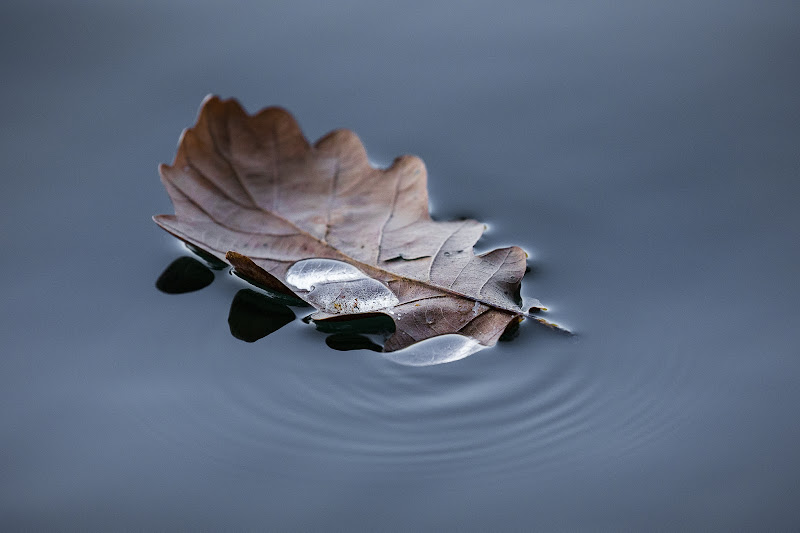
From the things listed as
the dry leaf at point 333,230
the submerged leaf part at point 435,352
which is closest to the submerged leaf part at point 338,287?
the dry leaf at point 333,230

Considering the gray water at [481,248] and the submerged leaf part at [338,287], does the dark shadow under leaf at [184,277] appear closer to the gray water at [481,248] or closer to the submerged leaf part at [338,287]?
the gray water at [481,248]

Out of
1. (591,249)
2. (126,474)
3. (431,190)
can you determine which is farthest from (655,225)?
(126,474)

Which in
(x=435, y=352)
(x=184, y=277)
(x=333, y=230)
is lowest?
(x=435, y=352)

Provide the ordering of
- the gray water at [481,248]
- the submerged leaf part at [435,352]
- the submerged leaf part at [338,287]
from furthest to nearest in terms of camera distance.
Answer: the submerged leaf part at [338,287]
the submerged leaf part at [435,352]
the gray water at [481,248]

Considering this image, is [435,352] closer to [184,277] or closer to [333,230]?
[333,230]

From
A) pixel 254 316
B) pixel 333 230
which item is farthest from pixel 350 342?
pixel 333 230

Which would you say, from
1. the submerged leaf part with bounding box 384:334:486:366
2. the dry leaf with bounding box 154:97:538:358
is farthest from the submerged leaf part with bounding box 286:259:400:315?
the submerged leaf part with bounding box 384:334:486:366

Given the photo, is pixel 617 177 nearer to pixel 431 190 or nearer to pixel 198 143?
pixel 431 190

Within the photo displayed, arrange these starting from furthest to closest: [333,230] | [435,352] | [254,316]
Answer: [333,230] → [254,316] → [435,352]
